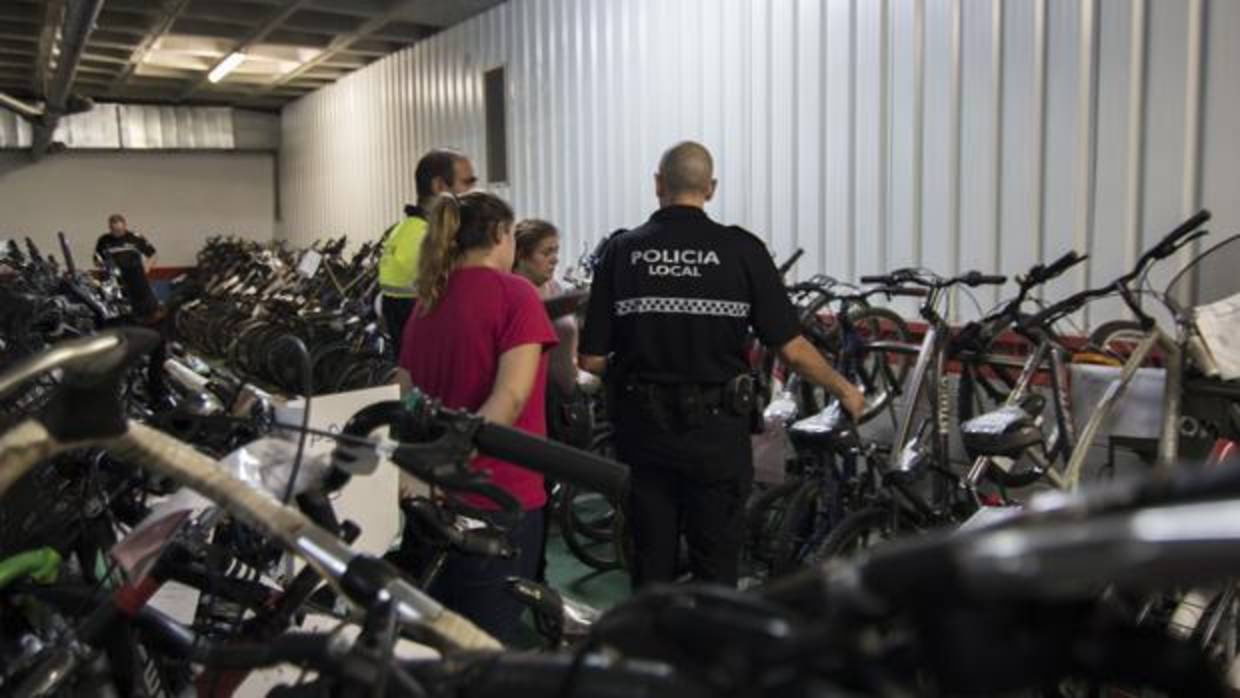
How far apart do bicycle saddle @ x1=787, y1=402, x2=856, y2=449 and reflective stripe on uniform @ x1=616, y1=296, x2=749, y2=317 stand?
604 mm

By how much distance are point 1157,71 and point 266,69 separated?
34.3 ft

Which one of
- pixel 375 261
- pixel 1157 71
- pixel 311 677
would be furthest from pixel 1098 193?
pixel 375 261

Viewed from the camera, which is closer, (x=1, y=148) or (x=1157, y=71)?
(x=1157, y=71)

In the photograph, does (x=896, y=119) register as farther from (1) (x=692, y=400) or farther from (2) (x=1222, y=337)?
(1) (x=692, y=400)

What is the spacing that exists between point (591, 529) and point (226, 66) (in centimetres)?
904

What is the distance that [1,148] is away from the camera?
45.1 ft

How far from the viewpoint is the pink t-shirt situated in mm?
2213

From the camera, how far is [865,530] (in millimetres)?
3174

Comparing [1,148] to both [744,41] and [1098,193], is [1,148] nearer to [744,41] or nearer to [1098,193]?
[744,41]

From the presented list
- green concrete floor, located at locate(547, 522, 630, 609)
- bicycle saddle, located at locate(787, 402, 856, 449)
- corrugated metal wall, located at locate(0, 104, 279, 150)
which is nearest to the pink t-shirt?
bicycle saddle, located at locate(787, 402, 856, 449)

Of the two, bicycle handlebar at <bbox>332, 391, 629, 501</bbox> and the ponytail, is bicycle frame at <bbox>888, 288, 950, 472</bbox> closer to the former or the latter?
the ponytail

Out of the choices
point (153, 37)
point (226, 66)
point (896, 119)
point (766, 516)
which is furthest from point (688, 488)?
point (226, 66)

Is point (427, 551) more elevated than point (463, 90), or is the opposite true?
point (463, 90)

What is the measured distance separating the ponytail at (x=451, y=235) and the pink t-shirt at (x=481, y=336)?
41 millimetres
